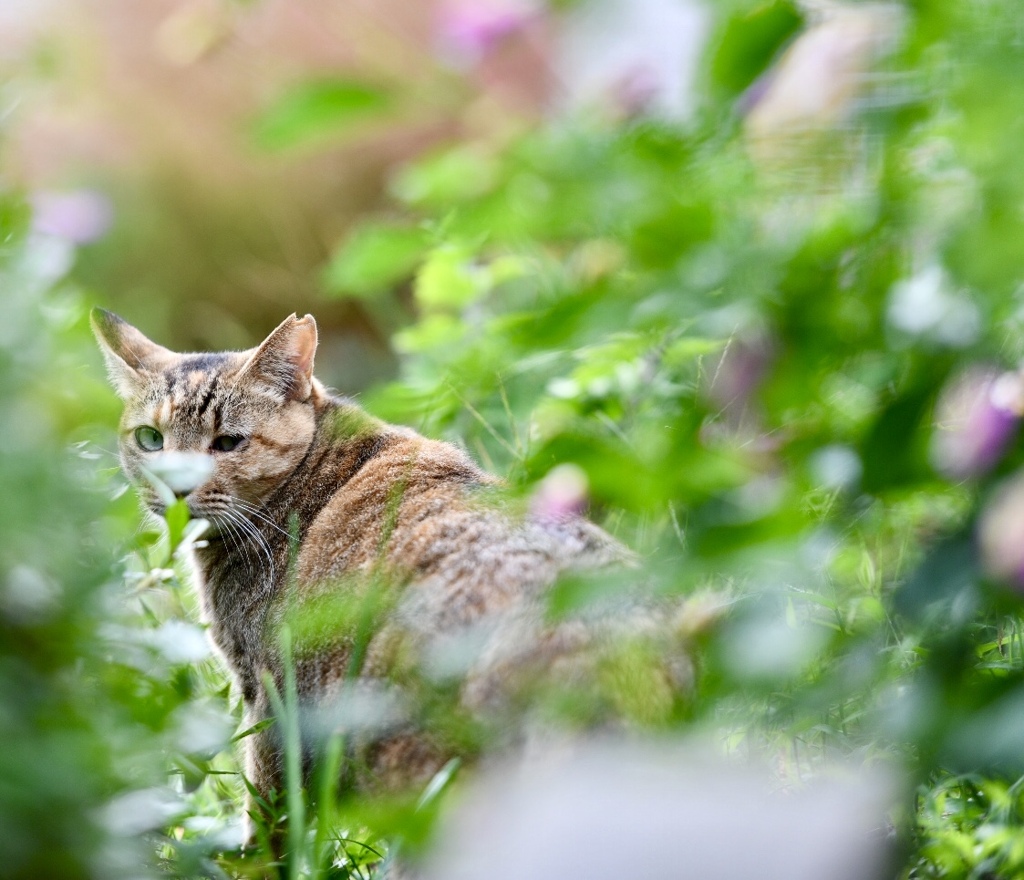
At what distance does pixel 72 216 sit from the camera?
4.12m

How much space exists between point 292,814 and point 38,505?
51 cm

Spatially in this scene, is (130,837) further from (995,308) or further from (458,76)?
(995,308)

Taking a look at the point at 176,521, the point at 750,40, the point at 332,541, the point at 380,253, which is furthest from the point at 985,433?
the point at 332,541

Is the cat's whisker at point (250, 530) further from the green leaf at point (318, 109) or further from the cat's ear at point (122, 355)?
the green leaf at point (318, 109)

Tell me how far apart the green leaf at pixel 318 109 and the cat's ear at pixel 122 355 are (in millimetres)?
1744

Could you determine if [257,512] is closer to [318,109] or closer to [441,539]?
[441,539]

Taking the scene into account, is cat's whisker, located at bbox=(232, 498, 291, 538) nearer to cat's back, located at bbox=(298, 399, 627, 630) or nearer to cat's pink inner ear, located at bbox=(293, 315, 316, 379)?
cat's back, located at bbox=(298, 399, 627, 630)

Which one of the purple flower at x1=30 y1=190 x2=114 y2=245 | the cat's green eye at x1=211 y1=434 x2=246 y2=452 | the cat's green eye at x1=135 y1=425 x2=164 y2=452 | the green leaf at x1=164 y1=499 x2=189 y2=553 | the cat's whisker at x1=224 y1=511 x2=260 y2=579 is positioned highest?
the purple flower at x1=30 y1=190 x2=114 y2=245

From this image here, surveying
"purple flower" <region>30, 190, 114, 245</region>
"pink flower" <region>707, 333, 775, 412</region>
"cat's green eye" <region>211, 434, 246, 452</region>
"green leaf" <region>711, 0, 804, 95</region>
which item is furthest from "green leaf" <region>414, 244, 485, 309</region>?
"purple flower" <region>30, 190, 114, 245</region>

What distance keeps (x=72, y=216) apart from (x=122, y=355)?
1.91 metres

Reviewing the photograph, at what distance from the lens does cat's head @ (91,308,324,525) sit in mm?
2289

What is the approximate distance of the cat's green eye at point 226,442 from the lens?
231 centimetres

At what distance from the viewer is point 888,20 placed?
816 millimetres

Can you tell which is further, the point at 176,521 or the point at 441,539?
the point at 441,539
